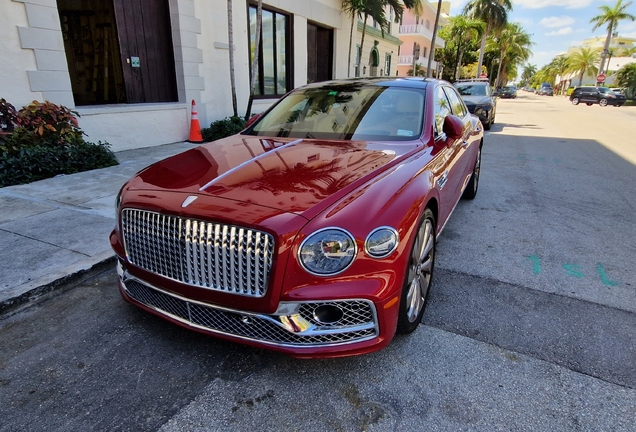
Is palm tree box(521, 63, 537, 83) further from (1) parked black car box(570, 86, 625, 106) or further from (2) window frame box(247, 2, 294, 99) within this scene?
(2) window frame box(247, 2, 294, 99)

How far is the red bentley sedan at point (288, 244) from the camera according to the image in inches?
77.0

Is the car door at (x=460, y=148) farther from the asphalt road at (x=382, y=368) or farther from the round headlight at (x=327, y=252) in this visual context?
the round headlight at (x=327, y=252)

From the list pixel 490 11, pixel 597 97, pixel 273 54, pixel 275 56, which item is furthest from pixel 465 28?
pixel 273 54

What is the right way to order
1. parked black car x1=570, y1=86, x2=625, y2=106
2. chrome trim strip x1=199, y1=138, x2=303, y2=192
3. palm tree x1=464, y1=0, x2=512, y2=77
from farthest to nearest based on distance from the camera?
palm tree x1=464, y1=0, x2=512, y2=77
parked black car x1=570, y1=86, x2=625, y2=106
chrome trim strip x1=199, y1=138, x2=303, y2=192

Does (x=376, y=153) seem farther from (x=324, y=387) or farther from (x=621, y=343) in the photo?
(x=621, y=343)

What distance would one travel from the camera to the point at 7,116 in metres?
5.82

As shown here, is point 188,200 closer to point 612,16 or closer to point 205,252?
point 205,252

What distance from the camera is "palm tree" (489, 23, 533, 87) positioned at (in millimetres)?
56312

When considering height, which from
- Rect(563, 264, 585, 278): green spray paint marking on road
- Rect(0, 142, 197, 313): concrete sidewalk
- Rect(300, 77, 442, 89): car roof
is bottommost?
Rect(563, 264, 585, 278): green spray paint marking on road

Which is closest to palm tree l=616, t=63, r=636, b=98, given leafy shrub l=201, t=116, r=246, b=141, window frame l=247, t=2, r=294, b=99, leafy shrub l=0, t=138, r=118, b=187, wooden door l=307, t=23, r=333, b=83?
wooden door l=307, t=23, r=333, b=83

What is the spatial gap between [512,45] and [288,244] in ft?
245

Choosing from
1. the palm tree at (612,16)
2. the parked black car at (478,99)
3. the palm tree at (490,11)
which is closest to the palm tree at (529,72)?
the palm tree at (612,16)

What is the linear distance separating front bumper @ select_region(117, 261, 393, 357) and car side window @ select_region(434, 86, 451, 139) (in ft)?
6.27

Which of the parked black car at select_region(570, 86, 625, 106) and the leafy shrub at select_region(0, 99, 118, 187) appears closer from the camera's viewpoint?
the leafy shrub at select_region(0, 99, 118, 187)
